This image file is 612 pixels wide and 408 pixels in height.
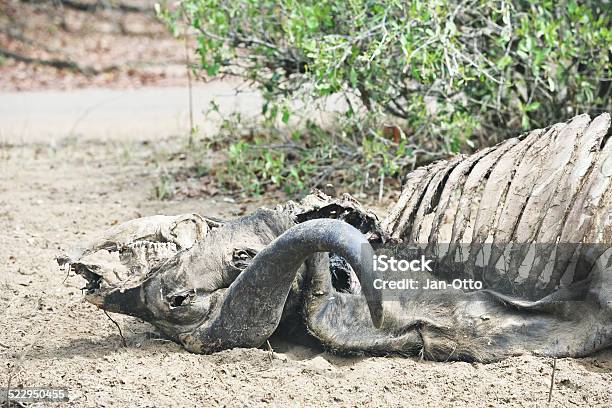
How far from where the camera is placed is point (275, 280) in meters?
2.81

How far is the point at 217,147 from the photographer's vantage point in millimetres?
6375

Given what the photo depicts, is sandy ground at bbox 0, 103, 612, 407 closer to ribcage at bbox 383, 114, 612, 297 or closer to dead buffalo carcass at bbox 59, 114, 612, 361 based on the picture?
dead buffalo carcass at bbox 59, 114, 612, 361

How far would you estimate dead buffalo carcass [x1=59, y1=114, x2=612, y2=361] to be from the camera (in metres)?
2.78

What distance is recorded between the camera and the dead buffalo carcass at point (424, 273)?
278 centimetres

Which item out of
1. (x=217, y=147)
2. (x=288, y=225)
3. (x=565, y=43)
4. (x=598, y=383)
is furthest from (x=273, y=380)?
(x=217, y=147)

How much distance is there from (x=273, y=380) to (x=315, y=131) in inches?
110

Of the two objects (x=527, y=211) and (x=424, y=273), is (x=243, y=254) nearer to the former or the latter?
(x=424, y=273)

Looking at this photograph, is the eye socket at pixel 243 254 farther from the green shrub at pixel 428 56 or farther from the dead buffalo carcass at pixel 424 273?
the green shrub at pixel 428 56

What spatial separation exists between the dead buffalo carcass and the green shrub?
4.56 feet

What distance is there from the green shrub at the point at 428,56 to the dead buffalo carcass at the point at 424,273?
139 centimetres

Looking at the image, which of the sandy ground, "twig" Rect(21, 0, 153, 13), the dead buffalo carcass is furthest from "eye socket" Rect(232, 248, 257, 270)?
"twig" Rect(21, 0, 153, 13)

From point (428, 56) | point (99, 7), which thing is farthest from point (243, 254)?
point (99, 7)

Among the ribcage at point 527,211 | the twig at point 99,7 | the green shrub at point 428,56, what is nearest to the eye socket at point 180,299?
the ribcage at point 527,211

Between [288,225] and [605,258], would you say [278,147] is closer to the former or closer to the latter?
[288,225]
